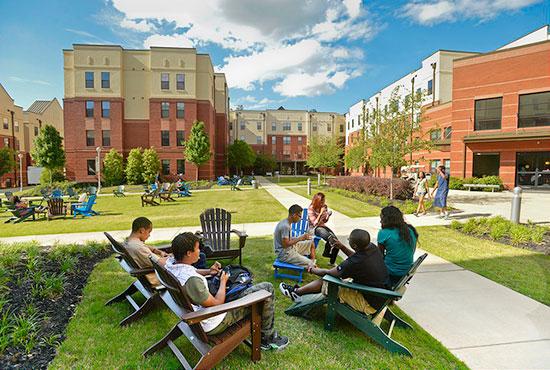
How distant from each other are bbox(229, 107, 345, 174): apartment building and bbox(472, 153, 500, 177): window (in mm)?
39896

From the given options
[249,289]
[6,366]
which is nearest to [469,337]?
[249,289]

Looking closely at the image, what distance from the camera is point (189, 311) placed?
2.58 metres

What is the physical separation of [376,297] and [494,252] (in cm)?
531

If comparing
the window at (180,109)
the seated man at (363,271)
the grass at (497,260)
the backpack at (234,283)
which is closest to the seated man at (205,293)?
the backpack at (234,283)

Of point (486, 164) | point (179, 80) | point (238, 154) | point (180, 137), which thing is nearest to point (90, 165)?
point (180, 137)

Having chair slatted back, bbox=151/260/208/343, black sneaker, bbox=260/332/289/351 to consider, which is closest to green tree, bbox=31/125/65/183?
chair slatted back, bbox=151/260/208/343

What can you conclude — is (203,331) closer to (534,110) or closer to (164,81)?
(534,110)

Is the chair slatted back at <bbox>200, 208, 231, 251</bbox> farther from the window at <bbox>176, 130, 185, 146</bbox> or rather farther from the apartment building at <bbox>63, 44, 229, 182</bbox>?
the window at <bbox>176, 130, 185, 146</bbox>

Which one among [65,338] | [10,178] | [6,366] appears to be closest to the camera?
[6,366]

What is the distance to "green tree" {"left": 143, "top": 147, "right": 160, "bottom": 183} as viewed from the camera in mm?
31828

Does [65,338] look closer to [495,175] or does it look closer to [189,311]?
[189,311]

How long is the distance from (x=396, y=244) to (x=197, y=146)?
30.9 meters

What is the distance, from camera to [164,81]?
112 ft

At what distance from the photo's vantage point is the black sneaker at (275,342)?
3.20m
